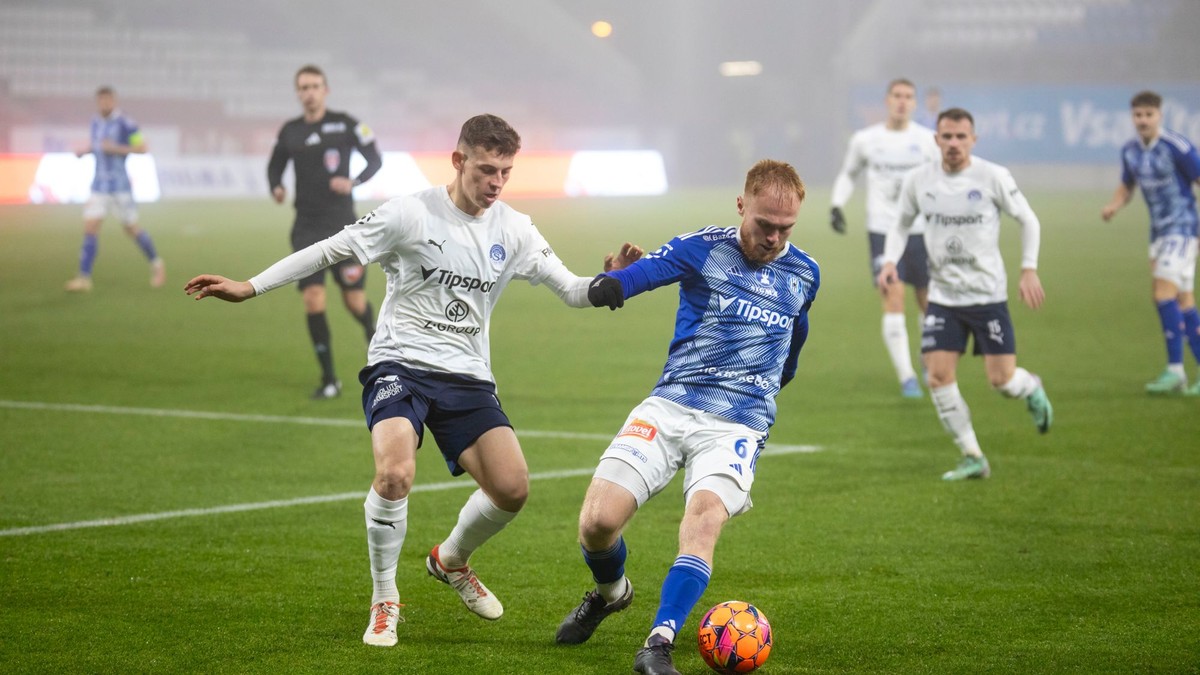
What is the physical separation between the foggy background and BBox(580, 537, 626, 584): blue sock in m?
37.4

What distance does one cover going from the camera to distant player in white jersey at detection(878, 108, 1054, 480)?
26.3 ft

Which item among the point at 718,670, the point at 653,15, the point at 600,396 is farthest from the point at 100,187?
the point at 653,15

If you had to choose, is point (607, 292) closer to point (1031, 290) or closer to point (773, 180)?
point (773, 180)

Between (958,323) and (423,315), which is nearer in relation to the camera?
(423,315)

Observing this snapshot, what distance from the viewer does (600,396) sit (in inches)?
431

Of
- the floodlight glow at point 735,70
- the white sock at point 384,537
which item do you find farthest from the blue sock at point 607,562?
the floodlight glow at point 735,70

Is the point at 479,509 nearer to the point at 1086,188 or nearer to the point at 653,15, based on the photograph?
the point at 1086,188

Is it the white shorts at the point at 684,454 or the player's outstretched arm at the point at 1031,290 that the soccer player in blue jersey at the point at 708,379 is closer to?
the white shorts at the point at 684,454

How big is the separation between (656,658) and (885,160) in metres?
8.27

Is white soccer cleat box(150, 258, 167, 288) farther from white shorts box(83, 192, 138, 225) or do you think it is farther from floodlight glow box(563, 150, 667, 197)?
floodlight glow box(563, 150, 667, 197)

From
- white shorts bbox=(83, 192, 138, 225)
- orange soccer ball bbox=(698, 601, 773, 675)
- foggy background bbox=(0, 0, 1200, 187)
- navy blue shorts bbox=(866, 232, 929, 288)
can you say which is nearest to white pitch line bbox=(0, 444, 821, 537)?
orange soccer ball bbox=(698, 601, 773, 675)

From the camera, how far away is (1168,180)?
444 inches

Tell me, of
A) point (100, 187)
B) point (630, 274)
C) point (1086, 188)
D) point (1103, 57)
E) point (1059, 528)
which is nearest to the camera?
point (630, 274)

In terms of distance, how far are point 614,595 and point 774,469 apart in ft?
11.0
